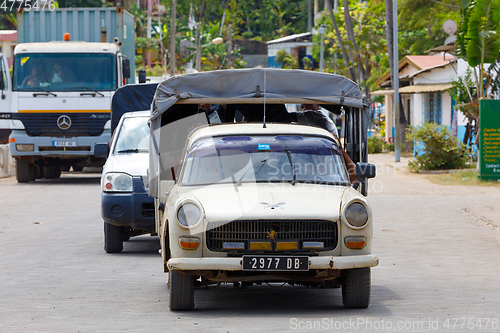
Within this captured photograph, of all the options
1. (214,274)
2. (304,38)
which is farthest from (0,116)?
(304,38)

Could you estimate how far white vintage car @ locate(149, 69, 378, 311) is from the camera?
250 inches

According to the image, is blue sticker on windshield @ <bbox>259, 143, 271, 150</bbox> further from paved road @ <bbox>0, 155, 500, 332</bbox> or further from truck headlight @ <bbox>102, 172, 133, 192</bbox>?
truck headlight @ <bbox>102, 172, 133, 192</bbox>

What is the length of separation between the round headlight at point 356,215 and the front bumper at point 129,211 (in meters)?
4.00

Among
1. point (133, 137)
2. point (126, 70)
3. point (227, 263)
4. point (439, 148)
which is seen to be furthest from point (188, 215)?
point (439, 148)

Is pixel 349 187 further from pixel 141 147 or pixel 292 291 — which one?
pixel 141 147

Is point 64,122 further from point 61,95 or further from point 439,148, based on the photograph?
point 439,148

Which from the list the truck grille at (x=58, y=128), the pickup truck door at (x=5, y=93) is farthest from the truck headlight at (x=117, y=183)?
the pickup truck door at (x=5, y=93)

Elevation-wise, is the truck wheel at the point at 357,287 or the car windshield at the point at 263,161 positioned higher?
the car windshield at the point at 263,161

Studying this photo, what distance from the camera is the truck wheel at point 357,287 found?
21.4 ft

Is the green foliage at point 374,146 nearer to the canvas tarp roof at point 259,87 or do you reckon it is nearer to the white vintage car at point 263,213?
the canvas tarp roof at point 259,87

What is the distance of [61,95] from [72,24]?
3178mm

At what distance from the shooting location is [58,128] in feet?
66.4

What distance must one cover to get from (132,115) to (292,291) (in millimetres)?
5237

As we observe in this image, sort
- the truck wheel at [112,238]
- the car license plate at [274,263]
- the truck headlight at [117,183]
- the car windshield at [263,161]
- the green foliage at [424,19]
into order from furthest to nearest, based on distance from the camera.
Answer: the green foliage at [424,19] → the truck wheel at [112,238] → the truck headlight at [117,183] → the car windshield at [263,161] → the car license plate at [274,263]
